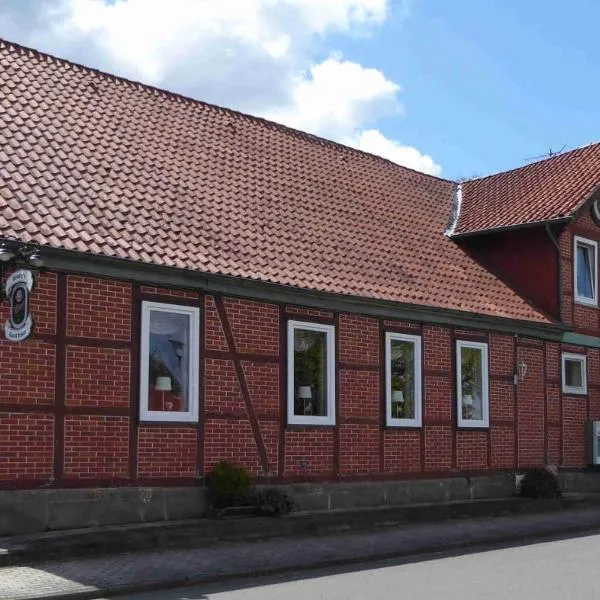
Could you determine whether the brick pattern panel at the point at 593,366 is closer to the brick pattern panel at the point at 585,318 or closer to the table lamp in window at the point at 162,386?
the brick pattern panel at the point at 585,318

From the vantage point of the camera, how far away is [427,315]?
1590 cm

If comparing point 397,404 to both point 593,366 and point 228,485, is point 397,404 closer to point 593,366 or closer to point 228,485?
point 228,485

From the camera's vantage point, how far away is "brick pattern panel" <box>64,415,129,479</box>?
A: 1141cm

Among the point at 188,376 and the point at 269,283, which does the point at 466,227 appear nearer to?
the point at 269,283

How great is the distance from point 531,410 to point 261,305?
6880 mm

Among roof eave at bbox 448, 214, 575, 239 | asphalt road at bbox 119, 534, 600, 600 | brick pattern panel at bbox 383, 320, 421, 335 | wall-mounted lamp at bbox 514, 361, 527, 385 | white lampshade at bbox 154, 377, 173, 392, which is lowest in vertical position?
asphalt road at bbox 119, 534, 600, 600

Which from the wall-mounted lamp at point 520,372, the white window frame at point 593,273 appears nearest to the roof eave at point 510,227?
the white window frame at point 593,273

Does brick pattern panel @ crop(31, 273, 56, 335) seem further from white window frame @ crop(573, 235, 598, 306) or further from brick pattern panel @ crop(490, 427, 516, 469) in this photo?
white window frame @ crop(573, 235, 598, 306)

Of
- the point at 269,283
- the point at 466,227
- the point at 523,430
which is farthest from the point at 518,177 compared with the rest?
A: the point at 269,283

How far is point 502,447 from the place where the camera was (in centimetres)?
1748

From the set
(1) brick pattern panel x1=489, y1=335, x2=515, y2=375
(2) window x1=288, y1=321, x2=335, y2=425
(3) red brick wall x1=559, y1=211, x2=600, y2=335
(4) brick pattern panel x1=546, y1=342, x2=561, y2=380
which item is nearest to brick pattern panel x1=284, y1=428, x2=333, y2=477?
(2) window x1=288, y1=321, x2=335, y2=425

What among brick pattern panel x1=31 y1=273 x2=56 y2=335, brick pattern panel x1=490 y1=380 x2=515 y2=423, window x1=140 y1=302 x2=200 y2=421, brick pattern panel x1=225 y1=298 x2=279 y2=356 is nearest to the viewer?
brick pattern panel x1=31 y1=273 x2=56 y2=335

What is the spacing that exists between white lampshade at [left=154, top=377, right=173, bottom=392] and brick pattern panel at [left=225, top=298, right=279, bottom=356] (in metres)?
1.20

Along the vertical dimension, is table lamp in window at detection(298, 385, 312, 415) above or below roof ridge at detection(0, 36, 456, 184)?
below
